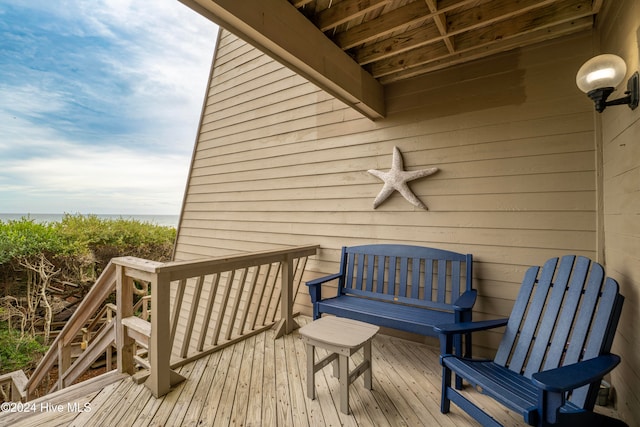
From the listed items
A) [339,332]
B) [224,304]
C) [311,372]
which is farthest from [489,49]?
[224,304]

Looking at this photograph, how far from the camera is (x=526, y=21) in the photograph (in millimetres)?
2215

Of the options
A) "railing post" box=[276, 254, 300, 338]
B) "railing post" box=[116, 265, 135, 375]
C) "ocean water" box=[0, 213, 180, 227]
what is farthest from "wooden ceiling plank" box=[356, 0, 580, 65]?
"ocean water" box=[0, 213, 180, 227]

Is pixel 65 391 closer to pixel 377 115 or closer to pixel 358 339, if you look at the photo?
pixel 358 339

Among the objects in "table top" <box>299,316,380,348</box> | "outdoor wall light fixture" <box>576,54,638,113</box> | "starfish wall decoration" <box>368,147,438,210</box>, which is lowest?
"table top" <box>299,316,380,348</box>

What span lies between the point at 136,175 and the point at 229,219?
797 inches

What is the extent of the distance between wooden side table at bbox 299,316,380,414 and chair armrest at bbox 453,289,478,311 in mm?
645

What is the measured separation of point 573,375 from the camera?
1156 mm

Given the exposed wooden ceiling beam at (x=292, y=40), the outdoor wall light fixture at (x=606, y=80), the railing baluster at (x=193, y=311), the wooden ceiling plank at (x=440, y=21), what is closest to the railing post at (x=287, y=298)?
the railing baluster at (x=193, y=311)

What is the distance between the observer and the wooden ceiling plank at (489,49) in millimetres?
2258

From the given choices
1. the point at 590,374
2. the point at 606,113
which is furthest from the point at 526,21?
the point at 590,374

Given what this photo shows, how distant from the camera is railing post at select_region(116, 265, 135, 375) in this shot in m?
2.31

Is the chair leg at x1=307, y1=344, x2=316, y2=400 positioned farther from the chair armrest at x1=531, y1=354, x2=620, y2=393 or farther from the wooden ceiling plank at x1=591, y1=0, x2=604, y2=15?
the wooden ceiling plank at x1=591, y1=0, x2=604, y2=15

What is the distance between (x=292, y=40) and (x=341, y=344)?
6.69 ft

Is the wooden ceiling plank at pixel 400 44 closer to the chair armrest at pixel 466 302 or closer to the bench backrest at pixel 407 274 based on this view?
the bench backrest at pixel 407 274
